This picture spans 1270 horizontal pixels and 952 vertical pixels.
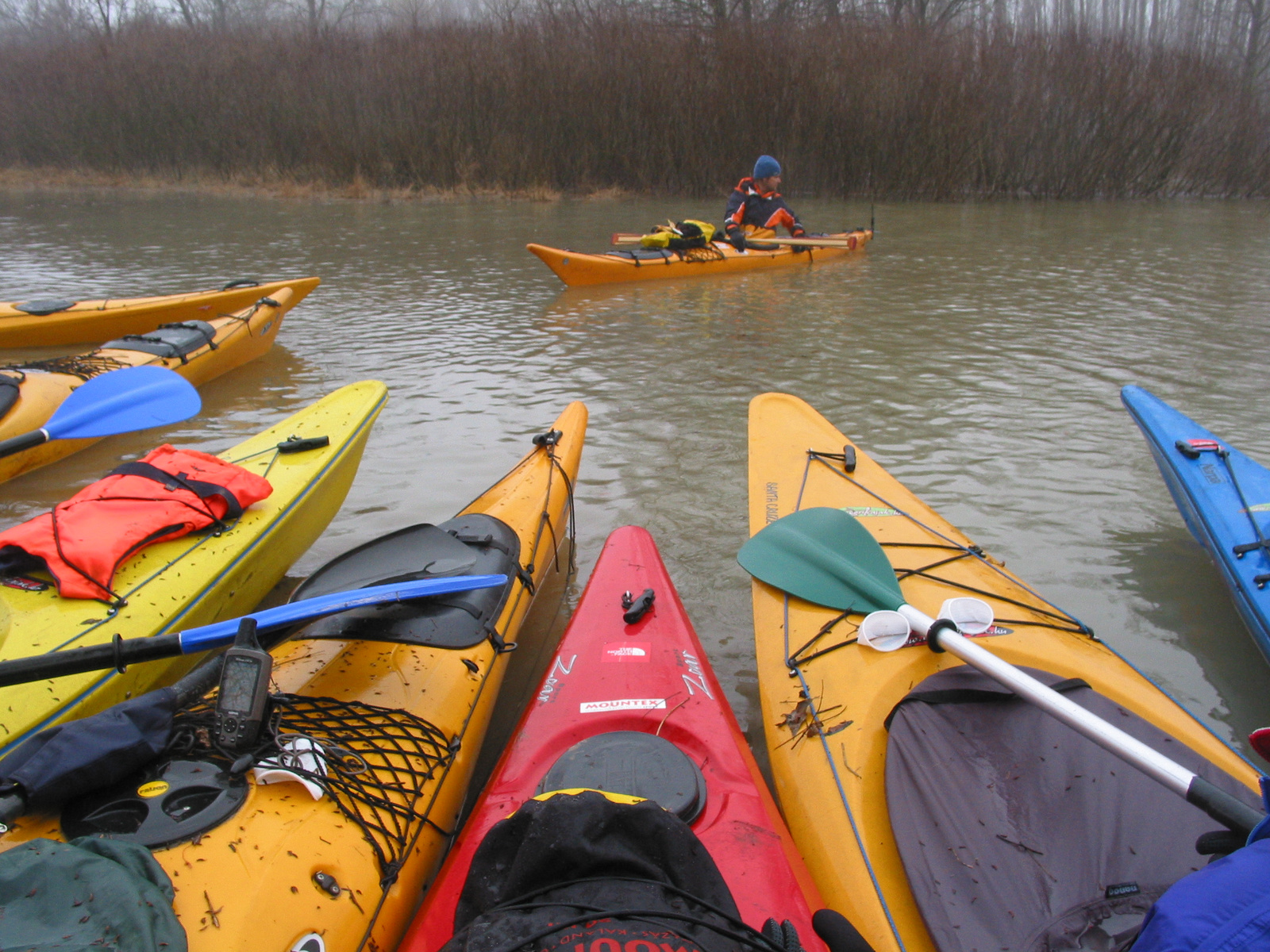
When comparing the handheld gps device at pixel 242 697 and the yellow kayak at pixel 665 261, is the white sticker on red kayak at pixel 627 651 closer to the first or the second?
the handheld gps device at pixel 242 697

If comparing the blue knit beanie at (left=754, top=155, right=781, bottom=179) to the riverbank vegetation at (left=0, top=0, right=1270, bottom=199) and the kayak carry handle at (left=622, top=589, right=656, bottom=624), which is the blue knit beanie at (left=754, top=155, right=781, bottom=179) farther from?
the kayak carry handle at (left=622, top=589, right=656, bottom=624)

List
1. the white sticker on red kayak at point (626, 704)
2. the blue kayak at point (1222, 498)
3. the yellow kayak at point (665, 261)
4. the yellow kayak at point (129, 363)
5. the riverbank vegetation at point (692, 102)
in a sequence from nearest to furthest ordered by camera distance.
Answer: the white sticker on red kayak at point (626, 704) < the blue kayak at point (1222, 498) < the yellow kayak at point (129, 363) < the yellow kayak at point (665, 261) < the riverbank vegetation at point (692, 102)

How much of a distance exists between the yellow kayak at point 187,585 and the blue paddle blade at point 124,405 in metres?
0.29

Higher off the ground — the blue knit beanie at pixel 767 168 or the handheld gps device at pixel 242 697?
the blue knit beanie at pixel 767 168

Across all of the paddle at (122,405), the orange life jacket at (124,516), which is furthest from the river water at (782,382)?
the paddle at (122,405)

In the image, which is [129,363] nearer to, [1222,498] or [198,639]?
[198,639]

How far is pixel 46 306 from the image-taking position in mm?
5699

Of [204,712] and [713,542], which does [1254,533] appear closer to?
[713,542]

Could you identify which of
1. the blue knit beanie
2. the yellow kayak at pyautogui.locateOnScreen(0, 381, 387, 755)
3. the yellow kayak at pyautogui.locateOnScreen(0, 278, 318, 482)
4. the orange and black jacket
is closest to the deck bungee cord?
the yellow kayak at pyautogui.locateOnScreen(0, 381, 387, 755)

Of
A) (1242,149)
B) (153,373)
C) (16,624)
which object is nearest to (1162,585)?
(16,624)

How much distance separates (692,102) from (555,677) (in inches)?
613

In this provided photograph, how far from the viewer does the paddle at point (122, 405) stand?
3.00 meters

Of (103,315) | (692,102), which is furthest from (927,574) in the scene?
(692,102)

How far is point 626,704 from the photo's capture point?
1899mm
